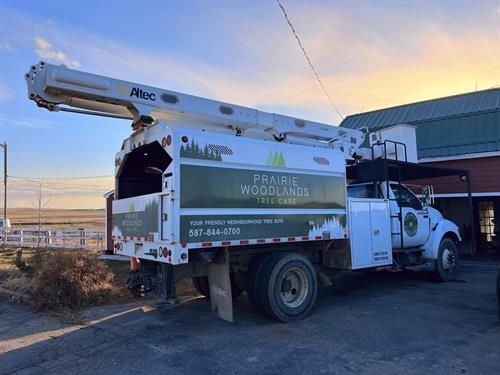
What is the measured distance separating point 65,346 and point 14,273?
6.10 meters

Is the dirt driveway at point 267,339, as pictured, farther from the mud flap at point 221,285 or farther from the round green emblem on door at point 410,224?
the round green emblem on door at point 410,224

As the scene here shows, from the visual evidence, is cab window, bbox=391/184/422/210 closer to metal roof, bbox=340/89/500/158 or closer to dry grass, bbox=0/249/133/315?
metal roof, bbox=340/89/500/158

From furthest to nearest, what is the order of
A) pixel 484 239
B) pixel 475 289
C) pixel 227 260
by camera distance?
pixel 484 239, pixel 475 289, pixel 227 260

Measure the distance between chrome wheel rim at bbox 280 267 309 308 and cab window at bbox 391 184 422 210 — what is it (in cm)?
347

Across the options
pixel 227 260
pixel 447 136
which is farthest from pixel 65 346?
pixel 447 136

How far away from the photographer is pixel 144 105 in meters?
6.40

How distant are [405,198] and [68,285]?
7.46 metres

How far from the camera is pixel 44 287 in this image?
7.79m

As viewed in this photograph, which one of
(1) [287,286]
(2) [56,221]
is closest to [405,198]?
(1) [287,286]

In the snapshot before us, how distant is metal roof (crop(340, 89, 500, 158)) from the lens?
14680mm

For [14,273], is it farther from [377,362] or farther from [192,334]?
[377,362]

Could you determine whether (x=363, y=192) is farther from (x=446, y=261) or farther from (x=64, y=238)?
(x=64, y=238)

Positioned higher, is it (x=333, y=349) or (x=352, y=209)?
(x=352, y=209)

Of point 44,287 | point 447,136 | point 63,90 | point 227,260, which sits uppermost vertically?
point 447,136
